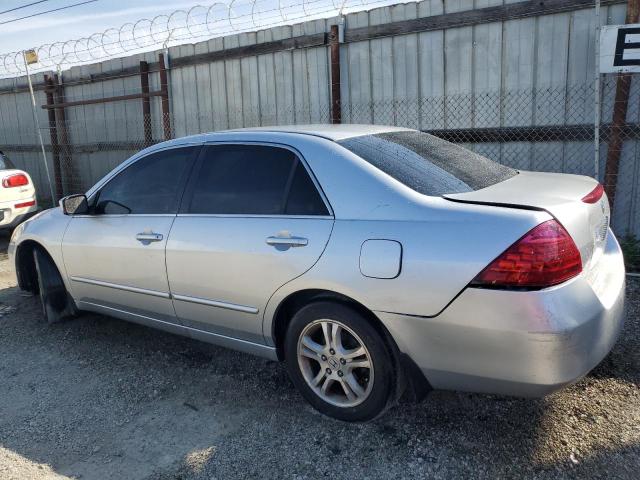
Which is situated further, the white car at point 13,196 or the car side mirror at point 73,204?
the white car at point 13,196

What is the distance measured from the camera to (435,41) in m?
6.48

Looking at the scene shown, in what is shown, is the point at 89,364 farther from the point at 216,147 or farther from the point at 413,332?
the point at 413,332

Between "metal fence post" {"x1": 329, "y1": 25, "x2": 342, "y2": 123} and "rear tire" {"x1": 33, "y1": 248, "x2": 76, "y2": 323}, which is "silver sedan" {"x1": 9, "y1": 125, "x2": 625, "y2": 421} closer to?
"rear tire" {"x1": 33, "y1": 248, "x2": 76, "y2": 323}

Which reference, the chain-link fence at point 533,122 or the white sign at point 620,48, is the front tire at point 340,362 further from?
the white sign at point 620,48

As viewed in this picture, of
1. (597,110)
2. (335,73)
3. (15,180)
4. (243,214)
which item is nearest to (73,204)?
(243,214)

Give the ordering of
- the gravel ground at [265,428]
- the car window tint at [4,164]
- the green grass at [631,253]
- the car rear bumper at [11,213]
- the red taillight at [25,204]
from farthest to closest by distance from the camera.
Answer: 1. the car window tint at [4,164]
2. the red taillight at [25,204]
3. the car rear bumper at [11,213]
4. the green grass at [631,253]
5. the gravel ground at [265,428]

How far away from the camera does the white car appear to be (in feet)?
26.0

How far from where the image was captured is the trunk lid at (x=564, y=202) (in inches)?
104

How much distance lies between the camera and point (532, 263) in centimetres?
247

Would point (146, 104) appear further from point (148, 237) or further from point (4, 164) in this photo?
point (148, 237)

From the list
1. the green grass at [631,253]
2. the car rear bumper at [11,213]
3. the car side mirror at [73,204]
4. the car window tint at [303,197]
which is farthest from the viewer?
the car rear bumper at [11,213]

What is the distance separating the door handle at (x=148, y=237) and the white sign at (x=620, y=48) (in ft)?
13.8

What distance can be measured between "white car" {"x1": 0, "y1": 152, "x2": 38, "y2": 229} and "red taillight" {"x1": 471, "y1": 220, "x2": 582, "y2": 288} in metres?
7.37

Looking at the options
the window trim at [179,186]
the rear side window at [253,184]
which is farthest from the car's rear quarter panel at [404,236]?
the window trim at [179,186]
